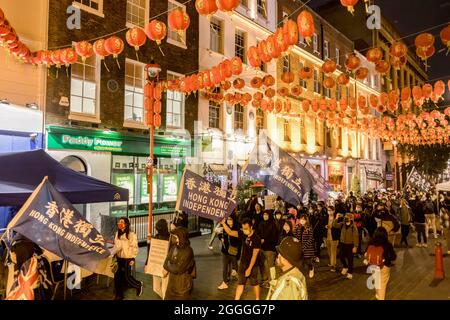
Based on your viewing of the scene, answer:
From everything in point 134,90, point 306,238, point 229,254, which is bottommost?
point 229,254

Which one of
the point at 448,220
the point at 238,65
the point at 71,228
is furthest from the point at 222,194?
the point at 448,220

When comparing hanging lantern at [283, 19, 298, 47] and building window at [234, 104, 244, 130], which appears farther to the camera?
building window at [234, 104, 244, 130]

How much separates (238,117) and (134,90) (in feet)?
23.6

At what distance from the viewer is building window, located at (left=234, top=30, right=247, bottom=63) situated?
69.2ft

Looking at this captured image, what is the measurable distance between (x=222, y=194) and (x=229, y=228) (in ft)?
2.77

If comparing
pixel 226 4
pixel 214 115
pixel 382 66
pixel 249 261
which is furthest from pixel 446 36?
pixel 214 115

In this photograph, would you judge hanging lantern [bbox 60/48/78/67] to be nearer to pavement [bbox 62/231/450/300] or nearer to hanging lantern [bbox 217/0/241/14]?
hanging lantern [bbox 217/0/241/14]

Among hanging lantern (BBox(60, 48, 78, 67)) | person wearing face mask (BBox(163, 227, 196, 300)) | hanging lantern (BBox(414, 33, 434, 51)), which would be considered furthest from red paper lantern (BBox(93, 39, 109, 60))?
hanging lantern (BBox(414, 33, 434, 51))

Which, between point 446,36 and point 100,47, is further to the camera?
point 100,47

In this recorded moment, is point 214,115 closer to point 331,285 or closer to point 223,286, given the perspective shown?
point 223,286

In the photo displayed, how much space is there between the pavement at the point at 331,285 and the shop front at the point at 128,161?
362 cm

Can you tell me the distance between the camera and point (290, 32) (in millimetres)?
8516

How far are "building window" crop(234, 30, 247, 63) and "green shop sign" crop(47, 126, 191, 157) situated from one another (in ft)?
23.3
